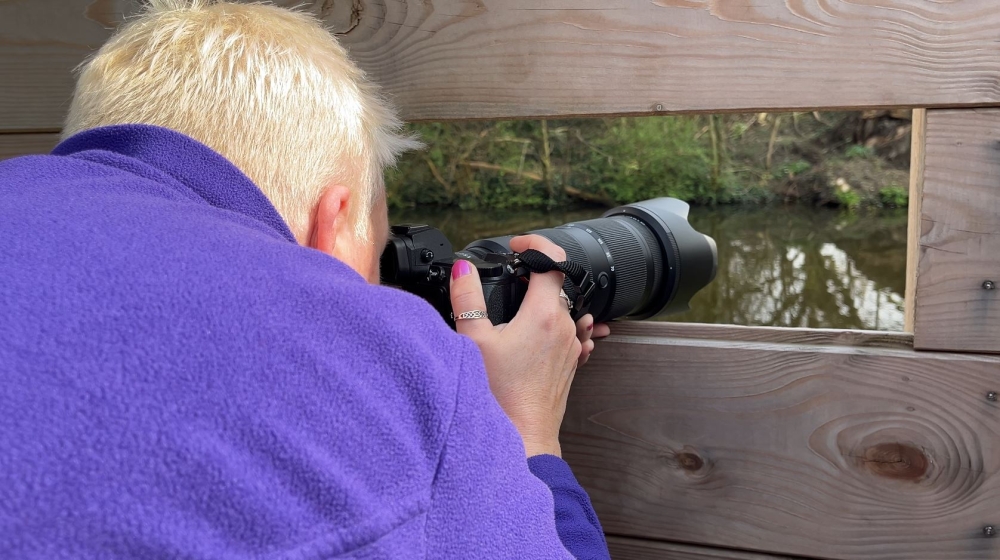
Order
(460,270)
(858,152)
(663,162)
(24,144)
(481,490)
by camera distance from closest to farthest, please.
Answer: (481,490), (460,270), (24,144), (663,162), (858,152)

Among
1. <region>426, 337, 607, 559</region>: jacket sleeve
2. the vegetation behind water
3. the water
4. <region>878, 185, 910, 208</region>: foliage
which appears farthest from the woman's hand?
<region>878, 185, 910, 208</region>: foliage

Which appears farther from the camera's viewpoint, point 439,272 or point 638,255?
point 638,255

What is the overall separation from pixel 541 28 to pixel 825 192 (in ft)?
8.75

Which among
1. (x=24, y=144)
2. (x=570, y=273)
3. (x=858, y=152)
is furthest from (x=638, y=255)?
(x=858, y=152)

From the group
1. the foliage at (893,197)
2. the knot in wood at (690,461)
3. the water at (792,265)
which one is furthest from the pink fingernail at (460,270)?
the foliage at (893,197)

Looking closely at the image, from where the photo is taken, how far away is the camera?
906 mm

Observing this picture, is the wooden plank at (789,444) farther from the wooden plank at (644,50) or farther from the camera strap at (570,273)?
the wooden plank at (644,50)

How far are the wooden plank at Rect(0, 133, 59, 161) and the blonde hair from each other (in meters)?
0.49

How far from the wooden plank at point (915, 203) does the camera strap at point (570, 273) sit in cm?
36

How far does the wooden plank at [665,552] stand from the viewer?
1.04 meters

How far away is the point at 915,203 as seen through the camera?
0.93 metres

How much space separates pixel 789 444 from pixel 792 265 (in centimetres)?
132

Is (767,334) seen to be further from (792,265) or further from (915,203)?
(792,265)

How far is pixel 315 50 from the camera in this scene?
711 mm
